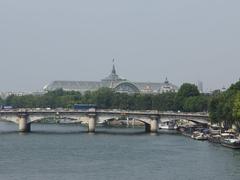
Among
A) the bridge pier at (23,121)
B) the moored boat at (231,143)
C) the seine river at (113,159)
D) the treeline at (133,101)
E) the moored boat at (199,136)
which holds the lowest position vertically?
the seine river at (113,159)

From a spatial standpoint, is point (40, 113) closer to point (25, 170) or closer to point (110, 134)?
point (110, 134)

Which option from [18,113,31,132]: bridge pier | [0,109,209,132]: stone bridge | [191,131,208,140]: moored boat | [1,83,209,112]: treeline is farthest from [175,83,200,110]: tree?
[191,131,208,140]: moored boat

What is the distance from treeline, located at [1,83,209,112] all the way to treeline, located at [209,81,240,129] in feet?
59.7

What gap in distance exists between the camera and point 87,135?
8638 cm

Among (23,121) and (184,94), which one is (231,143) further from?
(184,94)

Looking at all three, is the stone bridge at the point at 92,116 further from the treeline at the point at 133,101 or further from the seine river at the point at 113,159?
the treeline at the point at 133,101

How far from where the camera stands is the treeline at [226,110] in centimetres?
7812

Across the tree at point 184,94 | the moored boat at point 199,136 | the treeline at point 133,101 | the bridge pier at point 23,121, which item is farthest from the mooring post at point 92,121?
the tree at point 184,94

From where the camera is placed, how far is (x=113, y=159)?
60.3 meters

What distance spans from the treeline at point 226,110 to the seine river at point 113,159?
4564 mm

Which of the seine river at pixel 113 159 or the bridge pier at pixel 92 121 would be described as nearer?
the seine river at pixel 113 159

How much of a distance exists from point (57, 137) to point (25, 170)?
29.4 metres

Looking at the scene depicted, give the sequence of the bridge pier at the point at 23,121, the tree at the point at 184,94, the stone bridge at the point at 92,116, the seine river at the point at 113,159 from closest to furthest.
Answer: the seine river at the point at 113,159 < the bridge pier at the point at 23,121 < the stone bridge at the point at 92,116 < the tree at the point at 184,94

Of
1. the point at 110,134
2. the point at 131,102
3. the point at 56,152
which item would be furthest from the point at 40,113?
the point at 131,102
